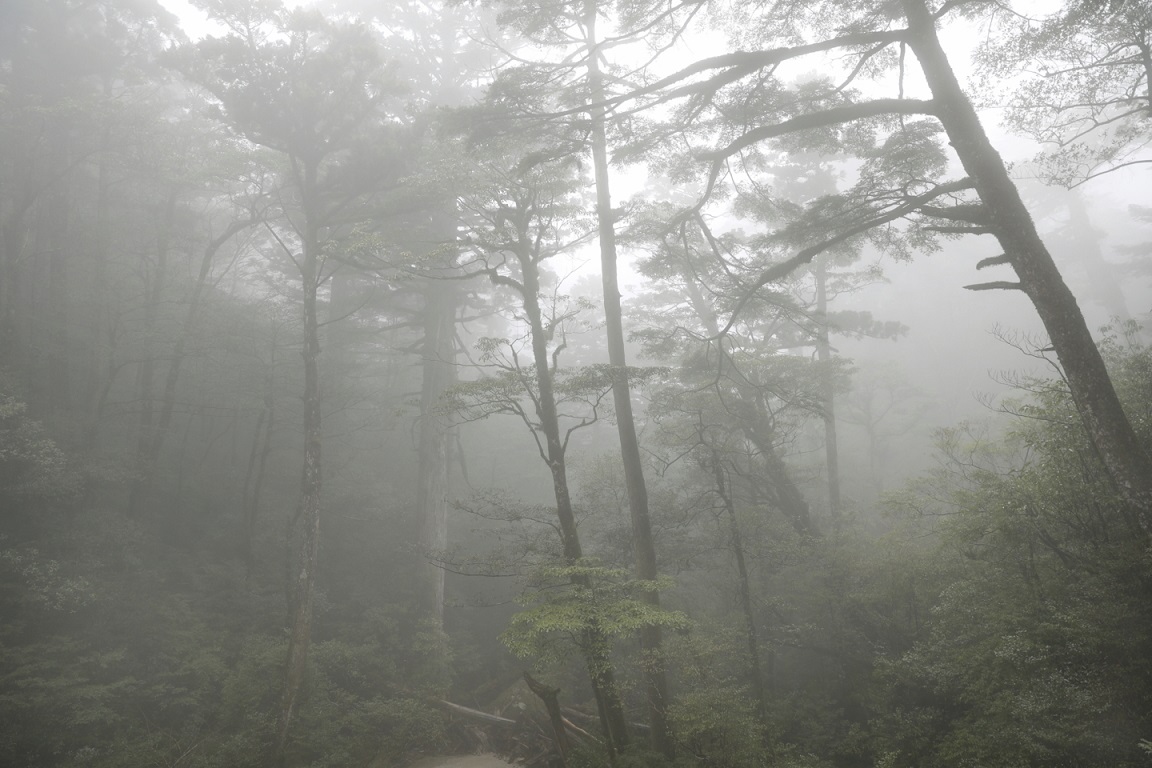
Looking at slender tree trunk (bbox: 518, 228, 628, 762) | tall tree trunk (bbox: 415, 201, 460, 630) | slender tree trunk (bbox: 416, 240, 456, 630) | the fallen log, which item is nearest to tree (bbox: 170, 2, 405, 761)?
tall tree trunk (bbox: 415, 201, 460, 630)

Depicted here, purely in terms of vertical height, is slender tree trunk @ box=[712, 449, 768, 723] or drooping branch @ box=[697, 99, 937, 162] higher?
drooping branch @ box=[697, 99, 937, 162]

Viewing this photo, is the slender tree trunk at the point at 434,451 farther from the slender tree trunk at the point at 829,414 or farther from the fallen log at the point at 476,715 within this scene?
the slender tree trunk at the point at 829,414

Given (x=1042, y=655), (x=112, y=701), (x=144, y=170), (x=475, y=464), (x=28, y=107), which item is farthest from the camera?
(x=475, y=464)

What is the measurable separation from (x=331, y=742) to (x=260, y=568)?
20.1 feet

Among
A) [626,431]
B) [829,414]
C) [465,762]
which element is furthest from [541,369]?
[829,414]

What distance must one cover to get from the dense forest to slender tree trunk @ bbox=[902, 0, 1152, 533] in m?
0.04

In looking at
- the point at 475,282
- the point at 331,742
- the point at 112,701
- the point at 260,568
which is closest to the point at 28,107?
the point at 475,282

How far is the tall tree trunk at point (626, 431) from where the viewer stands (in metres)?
8.05

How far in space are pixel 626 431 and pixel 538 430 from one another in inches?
75.8

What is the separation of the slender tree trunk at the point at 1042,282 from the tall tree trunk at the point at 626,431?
3.87 metres

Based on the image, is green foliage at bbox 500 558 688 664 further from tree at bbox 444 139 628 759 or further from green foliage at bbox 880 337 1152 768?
green foliage at bbox 880 337 1152 768

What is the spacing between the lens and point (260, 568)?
14.4 m

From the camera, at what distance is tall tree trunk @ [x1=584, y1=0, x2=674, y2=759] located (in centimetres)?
805

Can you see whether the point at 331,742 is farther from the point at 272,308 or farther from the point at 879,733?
the point at 272,308
